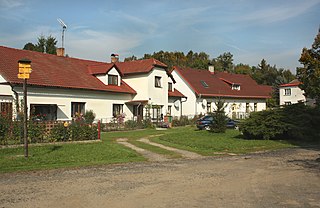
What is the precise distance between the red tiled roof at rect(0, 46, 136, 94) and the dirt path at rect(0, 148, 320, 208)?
58.6 ft

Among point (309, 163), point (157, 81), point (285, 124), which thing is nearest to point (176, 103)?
point (157, 81)

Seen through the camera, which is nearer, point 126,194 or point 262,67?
point 126,194

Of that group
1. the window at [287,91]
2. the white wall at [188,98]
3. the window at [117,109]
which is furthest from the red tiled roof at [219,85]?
the window at [117,109]

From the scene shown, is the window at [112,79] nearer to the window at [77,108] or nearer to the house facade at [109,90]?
the house facade at [109,90]

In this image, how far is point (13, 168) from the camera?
38.0 ft

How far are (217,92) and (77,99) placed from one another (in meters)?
22.3

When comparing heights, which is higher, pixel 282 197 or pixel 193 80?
pixel 193 80

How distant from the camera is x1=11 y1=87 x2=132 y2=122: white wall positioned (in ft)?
90.7

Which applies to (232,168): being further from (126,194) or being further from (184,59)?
(184,59)

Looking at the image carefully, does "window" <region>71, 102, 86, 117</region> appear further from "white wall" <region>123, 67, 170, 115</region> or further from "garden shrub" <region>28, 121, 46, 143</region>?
"garden shrub" <region>28, 121, 46, 143</region>

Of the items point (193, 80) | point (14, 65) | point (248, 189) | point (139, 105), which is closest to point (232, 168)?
point (248, 189)

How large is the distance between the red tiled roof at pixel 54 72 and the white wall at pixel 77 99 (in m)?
0.56

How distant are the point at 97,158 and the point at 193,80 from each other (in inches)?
1353

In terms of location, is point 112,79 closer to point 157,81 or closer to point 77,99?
point 157,81
